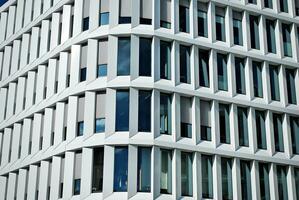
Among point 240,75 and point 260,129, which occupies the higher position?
point 240,75

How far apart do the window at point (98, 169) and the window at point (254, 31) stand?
1201cm

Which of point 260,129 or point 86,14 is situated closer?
point 86,14

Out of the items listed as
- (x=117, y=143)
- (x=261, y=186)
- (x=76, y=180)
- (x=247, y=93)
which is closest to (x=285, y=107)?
(x=247, y=93)

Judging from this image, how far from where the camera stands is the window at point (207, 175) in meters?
28.3

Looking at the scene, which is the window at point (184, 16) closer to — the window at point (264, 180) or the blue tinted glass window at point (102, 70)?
the blue tinted glass window at point (102, 70)

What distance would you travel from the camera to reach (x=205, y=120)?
29.5 meters

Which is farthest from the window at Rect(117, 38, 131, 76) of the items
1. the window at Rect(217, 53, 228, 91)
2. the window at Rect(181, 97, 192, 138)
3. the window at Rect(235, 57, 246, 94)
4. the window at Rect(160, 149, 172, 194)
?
the window at Rect(235, 57, 246, 94)

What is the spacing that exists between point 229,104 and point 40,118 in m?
11.5

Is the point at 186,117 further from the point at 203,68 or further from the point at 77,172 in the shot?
the point at 77,172

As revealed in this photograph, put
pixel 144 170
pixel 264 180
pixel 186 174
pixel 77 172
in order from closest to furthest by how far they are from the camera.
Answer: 1. pixel 144 170
2. pixel 77 172
3. pixel 186 174
4. pixel 264 180

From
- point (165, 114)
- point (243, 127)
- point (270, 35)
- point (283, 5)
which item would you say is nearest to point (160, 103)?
point (165, 114)

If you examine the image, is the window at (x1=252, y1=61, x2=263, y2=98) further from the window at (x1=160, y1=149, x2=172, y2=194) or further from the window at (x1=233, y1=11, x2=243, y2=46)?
the window at (x1=160, y1=149, x2=172, y2=194)

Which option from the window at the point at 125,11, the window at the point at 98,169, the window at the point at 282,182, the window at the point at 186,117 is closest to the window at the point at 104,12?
the window at the point at 125,11

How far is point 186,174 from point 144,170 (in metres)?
2.59
